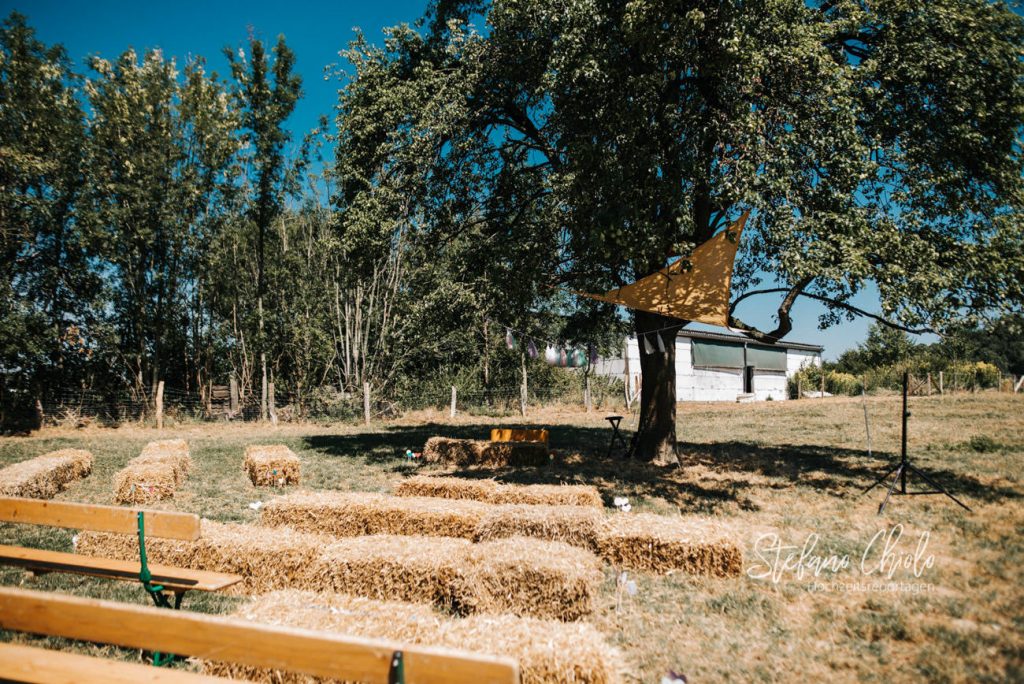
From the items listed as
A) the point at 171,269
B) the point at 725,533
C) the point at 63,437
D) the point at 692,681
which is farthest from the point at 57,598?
the point at 171,269

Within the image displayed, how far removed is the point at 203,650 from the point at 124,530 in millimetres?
2380

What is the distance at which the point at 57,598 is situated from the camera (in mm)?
2355

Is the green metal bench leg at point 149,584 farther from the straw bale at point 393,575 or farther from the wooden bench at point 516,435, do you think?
the wooden bench at point 516,435

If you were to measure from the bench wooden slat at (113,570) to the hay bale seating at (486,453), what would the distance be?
7.84 m

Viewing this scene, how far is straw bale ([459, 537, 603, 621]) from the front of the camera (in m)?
4.37

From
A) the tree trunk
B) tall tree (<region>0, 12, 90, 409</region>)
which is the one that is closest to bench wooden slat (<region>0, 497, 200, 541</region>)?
the tree trunk

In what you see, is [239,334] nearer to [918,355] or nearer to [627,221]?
[627,221]

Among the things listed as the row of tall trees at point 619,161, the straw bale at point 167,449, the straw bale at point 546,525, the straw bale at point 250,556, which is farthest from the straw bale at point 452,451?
the straw bale at point 250,556

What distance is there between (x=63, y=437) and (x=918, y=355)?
41.8 meters

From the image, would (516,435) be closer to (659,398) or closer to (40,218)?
(659,398)

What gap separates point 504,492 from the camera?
24.5 feet

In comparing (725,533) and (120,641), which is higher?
(120,641)

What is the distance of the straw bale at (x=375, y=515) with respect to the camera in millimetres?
6098

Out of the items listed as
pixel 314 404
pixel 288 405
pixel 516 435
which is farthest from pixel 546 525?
pixel 288 405
